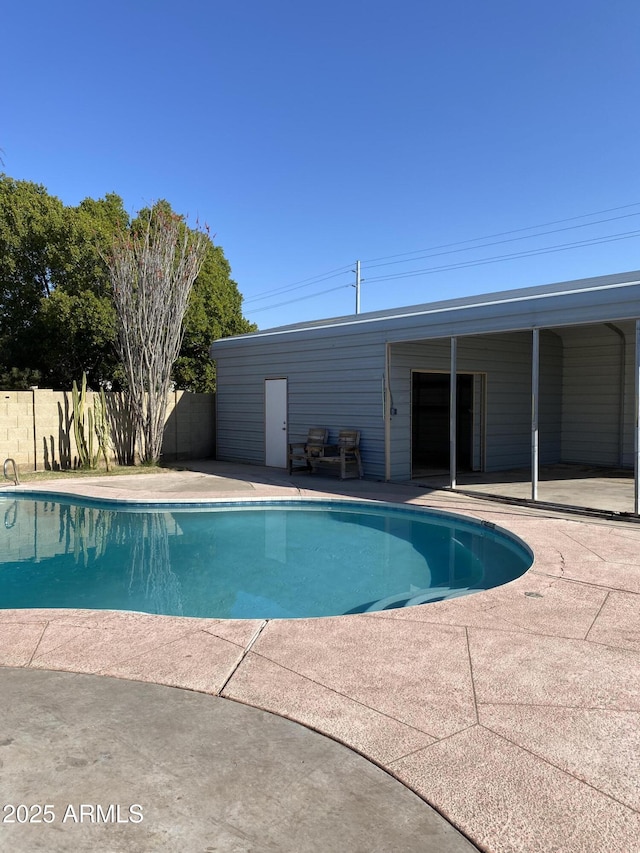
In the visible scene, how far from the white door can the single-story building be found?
3 centimetres

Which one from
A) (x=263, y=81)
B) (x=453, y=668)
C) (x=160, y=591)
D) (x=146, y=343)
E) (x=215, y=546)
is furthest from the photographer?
(x=263, y=81)


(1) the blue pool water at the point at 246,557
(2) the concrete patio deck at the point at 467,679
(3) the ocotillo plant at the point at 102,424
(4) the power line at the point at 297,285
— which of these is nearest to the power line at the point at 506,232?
(4) the power line at the point at 297,285

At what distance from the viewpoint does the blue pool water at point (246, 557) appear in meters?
4.99

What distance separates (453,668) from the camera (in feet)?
9.79

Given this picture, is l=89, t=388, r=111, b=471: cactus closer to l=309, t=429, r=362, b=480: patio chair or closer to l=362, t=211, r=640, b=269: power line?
l=309, t=429, r=362, b=480: patio chair

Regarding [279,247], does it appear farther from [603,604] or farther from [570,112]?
[603,604]

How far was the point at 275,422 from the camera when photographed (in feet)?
39.4

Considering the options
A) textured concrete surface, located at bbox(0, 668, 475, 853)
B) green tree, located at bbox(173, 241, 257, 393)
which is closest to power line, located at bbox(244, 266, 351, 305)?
green tree, located at bbox(173, 241, 257, 393)

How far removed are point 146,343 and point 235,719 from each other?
10.5 m

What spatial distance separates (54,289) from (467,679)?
605 inches

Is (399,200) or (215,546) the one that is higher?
(399,200)

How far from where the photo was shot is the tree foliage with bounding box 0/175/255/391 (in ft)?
48.3

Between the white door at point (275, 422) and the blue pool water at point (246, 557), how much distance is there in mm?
3443

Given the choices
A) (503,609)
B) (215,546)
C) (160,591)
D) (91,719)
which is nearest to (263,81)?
(215,546)
